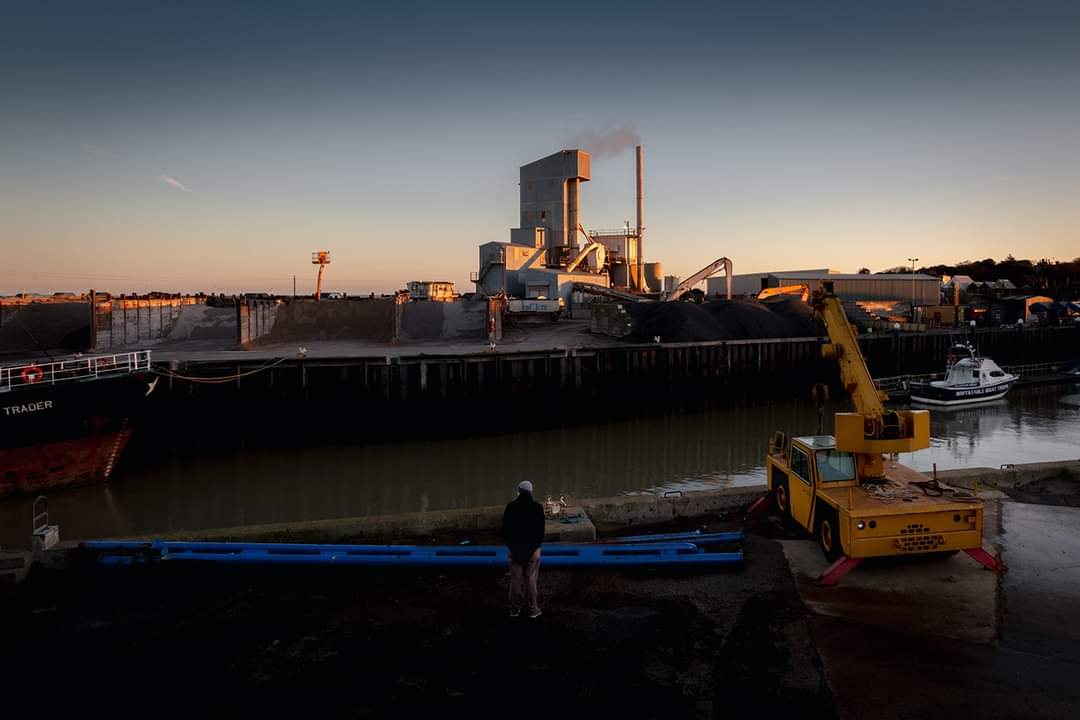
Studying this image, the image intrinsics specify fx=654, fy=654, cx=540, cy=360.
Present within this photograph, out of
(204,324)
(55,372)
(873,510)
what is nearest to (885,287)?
(204,324)

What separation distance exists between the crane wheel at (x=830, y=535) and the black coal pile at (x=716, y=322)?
29.2m

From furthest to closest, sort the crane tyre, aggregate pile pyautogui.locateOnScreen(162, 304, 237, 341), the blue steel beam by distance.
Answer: aggregate pile pyautogui.locateOnScreen(162, 304, 237, 341)
the blue steel beam
the crane tyre

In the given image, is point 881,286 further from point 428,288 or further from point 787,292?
point 428,288

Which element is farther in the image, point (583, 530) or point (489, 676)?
point (583, 530)

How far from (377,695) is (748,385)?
35426 mm

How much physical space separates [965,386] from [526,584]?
36.6 m

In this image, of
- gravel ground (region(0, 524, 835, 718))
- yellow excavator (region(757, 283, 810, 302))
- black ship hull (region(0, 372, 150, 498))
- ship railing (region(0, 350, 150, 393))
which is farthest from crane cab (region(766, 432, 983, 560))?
yellow excavator (region(757, 283, 810, 302))

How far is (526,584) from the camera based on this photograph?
23.3 ft

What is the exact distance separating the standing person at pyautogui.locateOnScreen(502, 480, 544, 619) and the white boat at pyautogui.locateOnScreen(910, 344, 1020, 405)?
1384 inches

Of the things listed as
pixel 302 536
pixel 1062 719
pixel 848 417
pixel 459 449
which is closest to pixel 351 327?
pixel 459 449

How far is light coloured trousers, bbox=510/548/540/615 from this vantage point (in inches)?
278

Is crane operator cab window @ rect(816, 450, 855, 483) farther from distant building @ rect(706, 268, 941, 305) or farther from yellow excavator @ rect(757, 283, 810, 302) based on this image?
distant building @ rect(706, 268, 941, 305)

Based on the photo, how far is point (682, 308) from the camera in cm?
4209

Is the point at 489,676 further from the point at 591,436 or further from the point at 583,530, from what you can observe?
the point at 591,436
